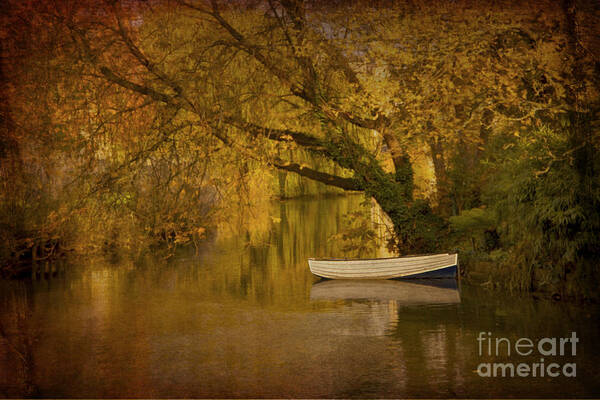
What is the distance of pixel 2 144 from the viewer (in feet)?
59.4

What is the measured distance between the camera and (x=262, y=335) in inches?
546

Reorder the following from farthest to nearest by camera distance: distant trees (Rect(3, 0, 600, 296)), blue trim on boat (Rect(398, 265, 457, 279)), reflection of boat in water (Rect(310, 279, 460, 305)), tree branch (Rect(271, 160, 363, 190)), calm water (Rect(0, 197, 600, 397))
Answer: tree branch (Rect(271, 160, 363, 190)) < blue trim on boat (Rect(398, 265, 457, 279)) < reflection of boat in water (Rect(310, 279, 460, 305)) < distant trees (Rect(3, 0, 600, 296)) < calm water (Rect(0, 197, 600, 397))

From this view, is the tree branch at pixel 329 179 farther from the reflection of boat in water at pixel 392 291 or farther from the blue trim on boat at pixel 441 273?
the blue trim on boat at pixel 441 273

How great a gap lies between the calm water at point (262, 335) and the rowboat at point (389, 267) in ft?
1.03

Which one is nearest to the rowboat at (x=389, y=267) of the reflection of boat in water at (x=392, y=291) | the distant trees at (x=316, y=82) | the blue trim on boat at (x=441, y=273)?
the blue trim on boat at (x=441, y=273)

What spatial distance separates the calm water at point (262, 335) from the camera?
Answer: 34.8 feet

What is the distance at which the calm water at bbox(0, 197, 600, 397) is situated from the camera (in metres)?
10.6

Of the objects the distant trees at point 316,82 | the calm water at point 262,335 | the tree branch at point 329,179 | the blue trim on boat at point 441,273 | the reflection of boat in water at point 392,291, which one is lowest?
the calm water at point 262,335

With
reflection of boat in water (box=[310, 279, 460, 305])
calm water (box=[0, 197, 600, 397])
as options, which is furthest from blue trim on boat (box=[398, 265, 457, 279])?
calm water (box=[0, 197, 600, 397])

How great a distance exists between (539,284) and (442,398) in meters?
7.04

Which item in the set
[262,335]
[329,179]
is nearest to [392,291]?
[329,179]

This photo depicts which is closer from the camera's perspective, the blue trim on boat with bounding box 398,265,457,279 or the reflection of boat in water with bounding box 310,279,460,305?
the reflection of boat in water with bounding box 310,279,460,305

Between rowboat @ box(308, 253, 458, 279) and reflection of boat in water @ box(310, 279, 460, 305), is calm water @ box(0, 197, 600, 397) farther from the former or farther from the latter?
rowboat @ box(308, 253, 458, 279)

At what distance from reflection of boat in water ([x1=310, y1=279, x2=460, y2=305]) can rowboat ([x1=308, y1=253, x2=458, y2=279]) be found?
0.20 meters
